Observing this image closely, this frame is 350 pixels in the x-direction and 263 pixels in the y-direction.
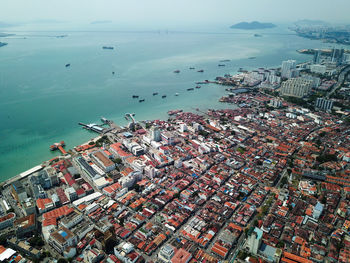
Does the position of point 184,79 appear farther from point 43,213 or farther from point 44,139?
point 43,213

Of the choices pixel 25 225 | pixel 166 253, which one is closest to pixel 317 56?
pixel 166 253

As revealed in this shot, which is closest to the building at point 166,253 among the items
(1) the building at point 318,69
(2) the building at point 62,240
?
(2) the building at point 62,240

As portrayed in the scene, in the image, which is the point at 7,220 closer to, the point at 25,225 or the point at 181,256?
the point at 25,225

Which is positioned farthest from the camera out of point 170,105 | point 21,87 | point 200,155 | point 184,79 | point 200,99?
point 184,79

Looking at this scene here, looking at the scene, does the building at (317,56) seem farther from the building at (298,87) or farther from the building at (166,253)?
the building at (166,253)

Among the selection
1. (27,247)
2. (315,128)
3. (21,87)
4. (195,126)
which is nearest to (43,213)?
(27,247)

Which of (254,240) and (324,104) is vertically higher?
(324,104)
